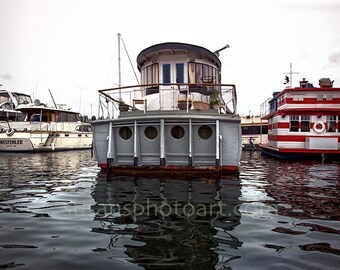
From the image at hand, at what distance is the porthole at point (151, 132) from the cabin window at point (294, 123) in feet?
42.1

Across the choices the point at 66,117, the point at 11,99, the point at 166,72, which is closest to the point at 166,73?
the point at 166,72

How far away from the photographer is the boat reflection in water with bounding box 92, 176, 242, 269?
402 centimetres

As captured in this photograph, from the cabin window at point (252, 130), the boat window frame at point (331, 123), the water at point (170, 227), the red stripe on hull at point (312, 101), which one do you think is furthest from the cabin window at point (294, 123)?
the cabin window at point (252, 130)

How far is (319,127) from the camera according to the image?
19.3 meters

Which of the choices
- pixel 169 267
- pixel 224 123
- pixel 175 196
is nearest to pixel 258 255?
pixel 169 267

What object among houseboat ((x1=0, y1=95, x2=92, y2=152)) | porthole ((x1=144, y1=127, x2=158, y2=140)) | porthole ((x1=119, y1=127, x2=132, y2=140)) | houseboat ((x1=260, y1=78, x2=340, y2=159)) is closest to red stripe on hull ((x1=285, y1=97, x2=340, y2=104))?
houseboat ((x1=260, y1=78, x2=340, y2=159))

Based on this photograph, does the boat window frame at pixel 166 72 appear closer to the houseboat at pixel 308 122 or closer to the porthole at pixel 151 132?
the porthole at pixel 151 132

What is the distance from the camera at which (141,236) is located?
4738 mm

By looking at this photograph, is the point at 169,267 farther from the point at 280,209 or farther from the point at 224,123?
the point at 224,123

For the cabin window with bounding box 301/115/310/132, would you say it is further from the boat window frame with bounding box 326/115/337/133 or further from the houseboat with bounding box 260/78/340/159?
the boat window frame with bounding box 326/115/337/133

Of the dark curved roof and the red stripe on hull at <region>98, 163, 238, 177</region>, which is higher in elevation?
the dark curved roof

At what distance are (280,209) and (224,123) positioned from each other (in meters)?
4.34

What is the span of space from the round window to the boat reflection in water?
80.2 inches

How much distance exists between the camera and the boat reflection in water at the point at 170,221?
402 centimetres
